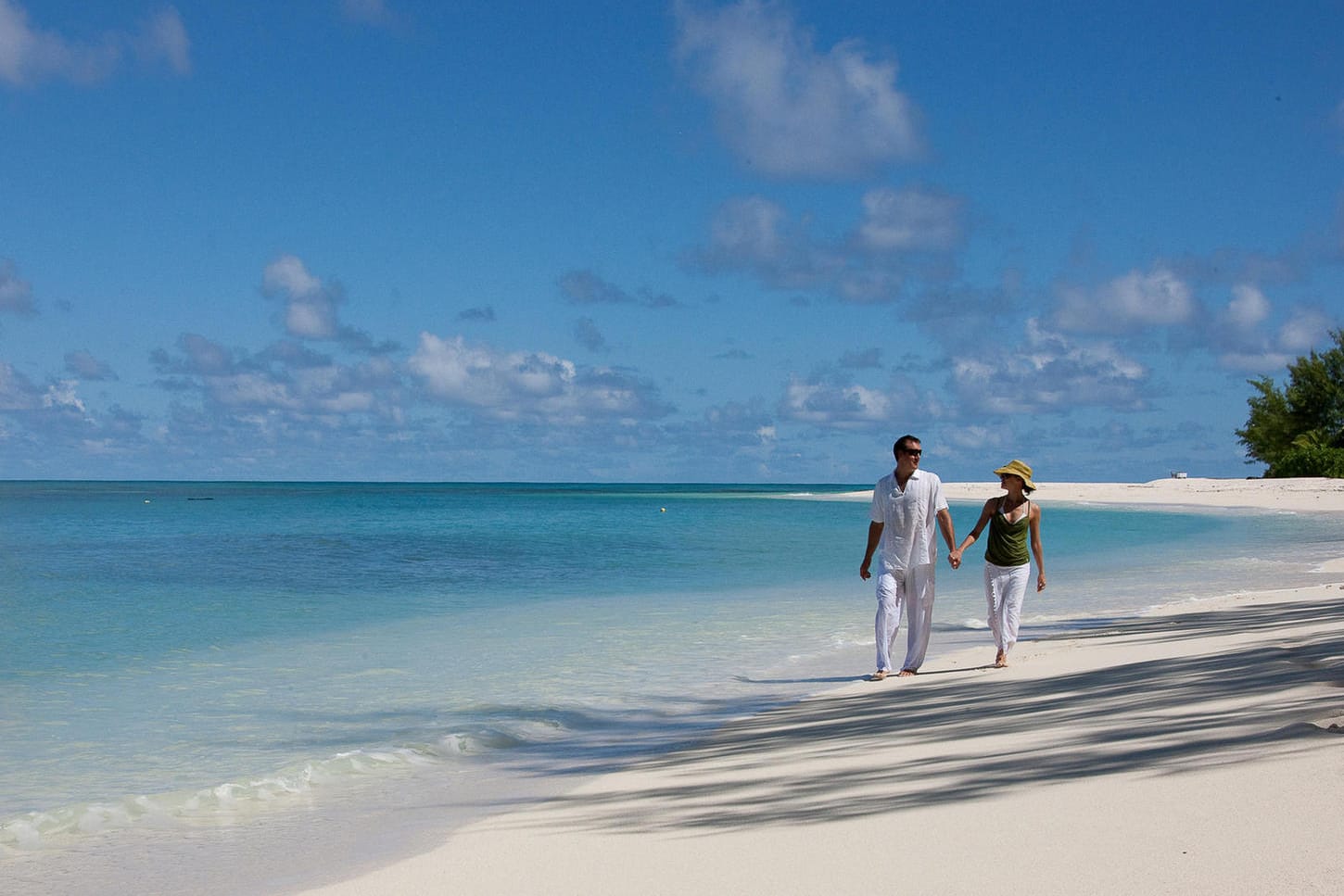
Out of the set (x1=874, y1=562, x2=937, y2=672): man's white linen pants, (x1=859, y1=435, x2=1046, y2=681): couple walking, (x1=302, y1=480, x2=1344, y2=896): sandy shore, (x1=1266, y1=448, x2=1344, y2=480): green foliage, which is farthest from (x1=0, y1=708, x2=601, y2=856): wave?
(x1=1266, y1=448, x2=1344, y2=480): green foliage

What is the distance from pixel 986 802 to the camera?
4551mm

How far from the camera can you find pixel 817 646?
11.5 meters

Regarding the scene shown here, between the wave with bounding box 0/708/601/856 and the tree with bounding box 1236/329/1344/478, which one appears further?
the tree with bounding box 1236/329/1344/478

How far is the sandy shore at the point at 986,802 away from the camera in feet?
12.4

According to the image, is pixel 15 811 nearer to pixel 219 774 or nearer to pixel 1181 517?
pixel 219 774

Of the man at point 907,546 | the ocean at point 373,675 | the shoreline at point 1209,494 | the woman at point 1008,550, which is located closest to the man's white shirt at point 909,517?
the man at point 907,546

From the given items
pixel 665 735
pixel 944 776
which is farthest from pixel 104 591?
pixel 944 776

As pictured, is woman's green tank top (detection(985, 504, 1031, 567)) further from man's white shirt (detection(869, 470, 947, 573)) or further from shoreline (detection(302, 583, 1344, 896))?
shoreline (detection(302, 583, 1344, 896))

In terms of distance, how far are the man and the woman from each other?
0.30 m

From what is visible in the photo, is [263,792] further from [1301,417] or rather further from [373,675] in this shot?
[1301,417]

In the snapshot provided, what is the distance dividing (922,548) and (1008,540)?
0.75 metres

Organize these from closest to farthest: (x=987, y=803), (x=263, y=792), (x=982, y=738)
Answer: (x=987, y=803) → (x=982, y=738) → (x=263, y=792)

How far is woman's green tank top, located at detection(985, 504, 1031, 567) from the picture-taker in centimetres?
869

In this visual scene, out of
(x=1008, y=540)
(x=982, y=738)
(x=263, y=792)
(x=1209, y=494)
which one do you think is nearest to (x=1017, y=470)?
(x=1008, y=540)
